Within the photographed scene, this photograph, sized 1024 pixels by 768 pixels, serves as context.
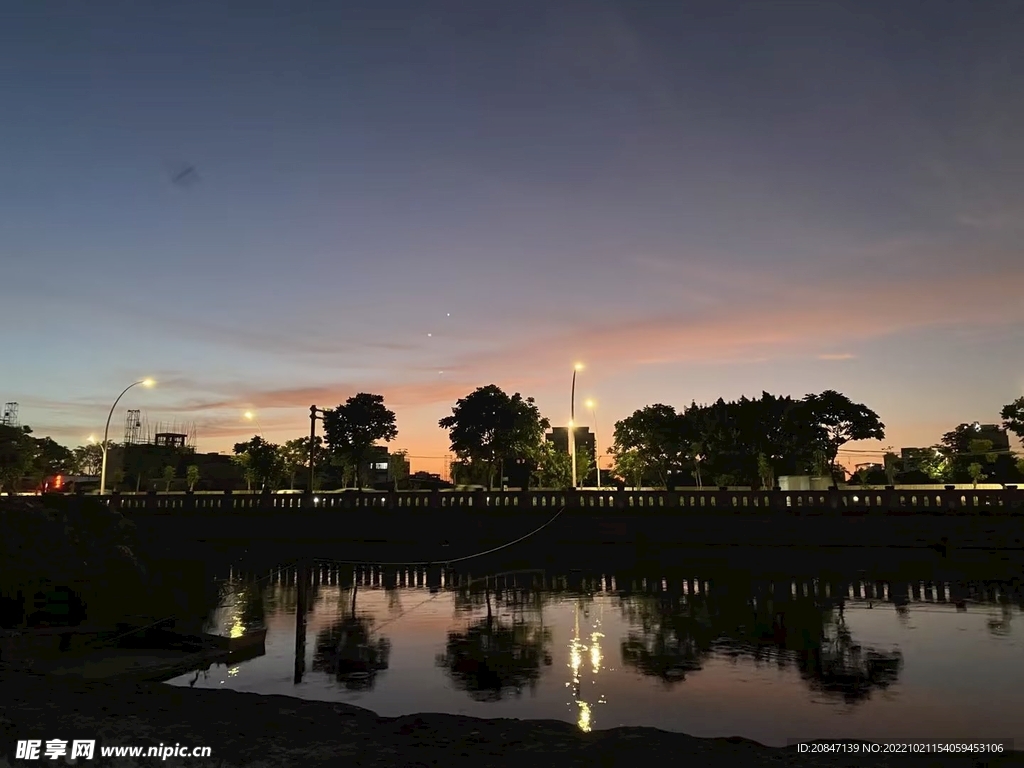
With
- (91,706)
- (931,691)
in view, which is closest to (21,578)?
(91,706)

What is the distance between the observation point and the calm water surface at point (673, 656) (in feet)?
34.4

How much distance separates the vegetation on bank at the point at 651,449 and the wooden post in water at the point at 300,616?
3246cm

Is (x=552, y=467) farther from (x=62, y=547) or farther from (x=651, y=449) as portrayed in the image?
(x=62, y=547)

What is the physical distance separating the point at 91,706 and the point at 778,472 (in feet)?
258

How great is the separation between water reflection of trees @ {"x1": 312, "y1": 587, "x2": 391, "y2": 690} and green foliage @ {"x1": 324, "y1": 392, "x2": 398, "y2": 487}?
8815 cm

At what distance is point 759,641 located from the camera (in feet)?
51.3

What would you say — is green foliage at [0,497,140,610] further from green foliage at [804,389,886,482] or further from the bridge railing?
green foliage at [804,389,886,482]

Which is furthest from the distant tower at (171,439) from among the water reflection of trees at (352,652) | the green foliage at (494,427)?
the water reflection of trees at (352,652)

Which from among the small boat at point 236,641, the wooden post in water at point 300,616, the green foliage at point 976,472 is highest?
the green foliage at point 976,472

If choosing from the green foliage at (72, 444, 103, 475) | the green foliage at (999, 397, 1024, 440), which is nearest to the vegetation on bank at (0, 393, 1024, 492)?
the green foliage at (999, 397, 1024, 440)

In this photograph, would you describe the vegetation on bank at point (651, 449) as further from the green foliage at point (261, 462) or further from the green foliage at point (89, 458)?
the green foliage at point (89, 458)

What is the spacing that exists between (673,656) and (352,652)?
7303 millimetres

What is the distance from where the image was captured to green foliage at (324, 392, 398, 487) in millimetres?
105812

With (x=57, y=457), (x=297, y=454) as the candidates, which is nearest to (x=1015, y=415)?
(x=297, y=454)
